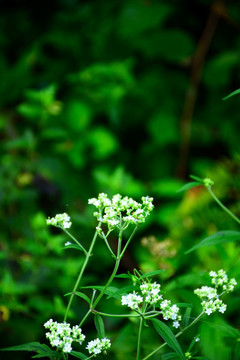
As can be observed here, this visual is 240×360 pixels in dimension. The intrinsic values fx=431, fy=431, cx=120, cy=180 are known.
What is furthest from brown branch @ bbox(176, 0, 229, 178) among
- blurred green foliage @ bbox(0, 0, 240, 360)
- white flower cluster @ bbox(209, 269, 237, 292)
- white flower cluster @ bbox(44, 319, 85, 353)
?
white flower cluster @ bbox(44, 319, 85, 353)

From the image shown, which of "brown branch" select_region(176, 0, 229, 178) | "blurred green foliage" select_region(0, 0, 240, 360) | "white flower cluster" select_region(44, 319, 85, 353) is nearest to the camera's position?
"white flower cluster" select_region(44, 319, 85, 353)

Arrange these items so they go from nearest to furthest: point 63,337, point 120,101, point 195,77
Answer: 1. point 63,337
2. point 120,101
3. point 195,77

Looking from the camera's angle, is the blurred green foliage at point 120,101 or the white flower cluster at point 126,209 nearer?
the white flower cluster at point 126,209

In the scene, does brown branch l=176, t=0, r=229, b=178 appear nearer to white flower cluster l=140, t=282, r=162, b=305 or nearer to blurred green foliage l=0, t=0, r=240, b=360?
blurred green foliage l=0, t=0, r=240, b=360

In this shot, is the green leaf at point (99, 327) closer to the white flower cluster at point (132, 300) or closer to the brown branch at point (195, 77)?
the white flower cluster at point (132, 300)

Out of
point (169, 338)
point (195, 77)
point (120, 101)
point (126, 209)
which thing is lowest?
point (169, 338)

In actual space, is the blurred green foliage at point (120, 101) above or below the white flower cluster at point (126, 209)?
above

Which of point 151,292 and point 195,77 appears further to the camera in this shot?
point 195,77

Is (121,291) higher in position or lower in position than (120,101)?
lower

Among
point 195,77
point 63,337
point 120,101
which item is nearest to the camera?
point 63,337

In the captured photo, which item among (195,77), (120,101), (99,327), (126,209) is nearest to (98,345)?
(99,327)

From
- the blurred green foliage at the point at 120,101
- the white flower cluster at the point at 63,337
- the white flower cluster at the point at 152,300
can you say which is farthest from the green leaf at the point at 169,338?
the blurred green foliage at the point at 120,101

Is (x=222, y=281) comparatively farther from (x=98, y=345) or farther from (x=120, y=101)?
(x=120, y=101)
